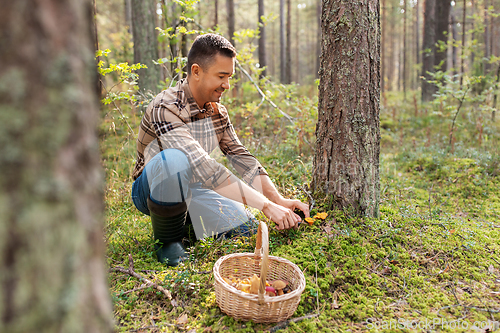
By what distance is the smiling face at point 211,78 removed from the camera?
2.45 meters

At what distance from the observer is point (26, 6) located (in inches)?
23.4

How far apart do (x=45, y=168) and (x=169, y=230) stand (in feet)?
5.90

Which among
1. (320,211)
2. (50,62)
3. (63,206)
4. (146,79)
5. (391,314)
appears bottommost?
(391,314)

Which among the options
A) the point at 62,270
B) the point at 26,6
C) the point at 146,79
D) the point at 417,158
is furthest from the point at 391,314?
the point at 146,79

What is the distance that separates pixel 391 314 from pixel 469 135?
5762 millimetres

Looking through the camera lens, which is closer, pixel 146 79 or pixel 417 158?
pixel 417 158

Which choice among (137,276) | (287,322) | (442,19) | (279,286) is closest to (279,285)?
(279,286)

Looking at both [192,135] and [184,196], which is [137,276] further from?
[192,135]

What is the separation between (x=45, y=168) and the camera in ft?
2.09

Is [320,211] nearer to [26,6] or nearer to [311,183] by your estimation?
[311,183]

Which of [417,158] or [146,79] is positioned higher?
[146,79]

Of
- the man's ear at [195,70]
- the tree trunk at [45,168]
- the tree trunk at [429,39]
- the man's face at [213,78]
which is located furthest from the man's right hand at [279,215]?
the tree trunk at [429,39]

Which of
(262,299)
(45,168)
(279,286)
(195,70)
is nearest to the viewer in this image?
(45,168)

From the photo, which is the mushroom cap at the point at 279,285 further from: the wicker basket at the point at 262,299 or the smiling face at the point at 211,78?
the smiling face at the point at 211,78
